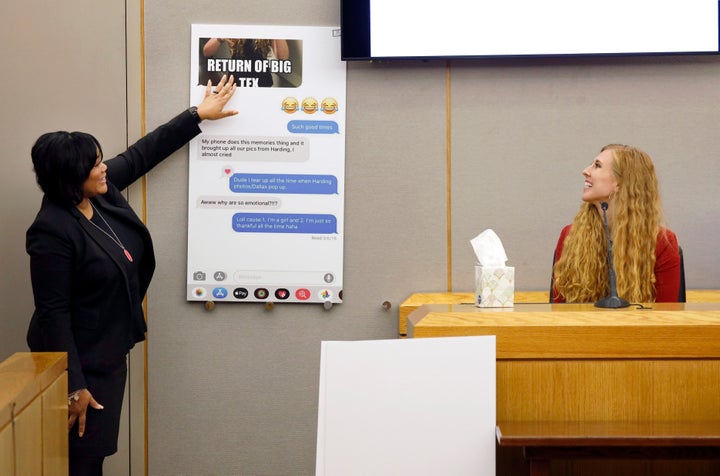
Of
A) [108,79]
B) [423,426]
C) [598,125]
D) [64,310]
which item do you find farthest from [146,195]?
[423,426]

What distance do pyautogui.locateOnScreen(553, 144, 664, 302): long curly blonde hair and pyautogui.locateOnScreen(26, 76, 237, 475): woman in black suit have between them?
5.07 feet

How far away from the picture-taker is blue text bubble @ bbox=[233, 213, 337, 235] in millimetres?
3555

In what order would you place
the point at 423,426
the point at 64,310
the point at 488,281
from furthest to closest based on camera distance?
the point at 64,310 < the point at 488,281 < the point at 423,426

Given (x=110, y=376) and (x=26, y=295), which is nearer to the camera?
(x=110, y=376)

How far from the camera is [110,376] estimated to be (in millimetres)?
2941

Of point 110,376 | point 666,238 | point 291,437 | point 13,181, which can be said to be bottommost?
point 291,437

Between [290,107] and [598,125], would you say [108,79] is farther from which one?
[598,125]

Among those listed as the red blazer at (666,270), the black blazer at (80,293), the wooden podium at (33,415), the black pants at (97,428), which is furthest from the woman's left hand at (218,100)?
the red blazer at (666,270)

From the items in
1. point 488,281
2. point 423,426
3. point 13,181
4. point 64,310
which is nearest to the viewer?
point 423,426

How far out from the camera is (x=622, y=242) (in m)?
2.76

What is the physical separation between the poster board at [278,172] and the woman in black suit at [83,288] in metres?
0.56

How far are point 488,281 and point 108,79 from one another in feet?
7.16

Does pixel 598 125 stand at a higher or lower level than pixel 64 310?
higher

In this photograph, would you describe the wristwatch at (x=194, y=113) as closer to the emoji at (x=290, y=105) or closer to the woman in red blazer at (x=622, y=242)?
the emoji at (x=290, y=105)
